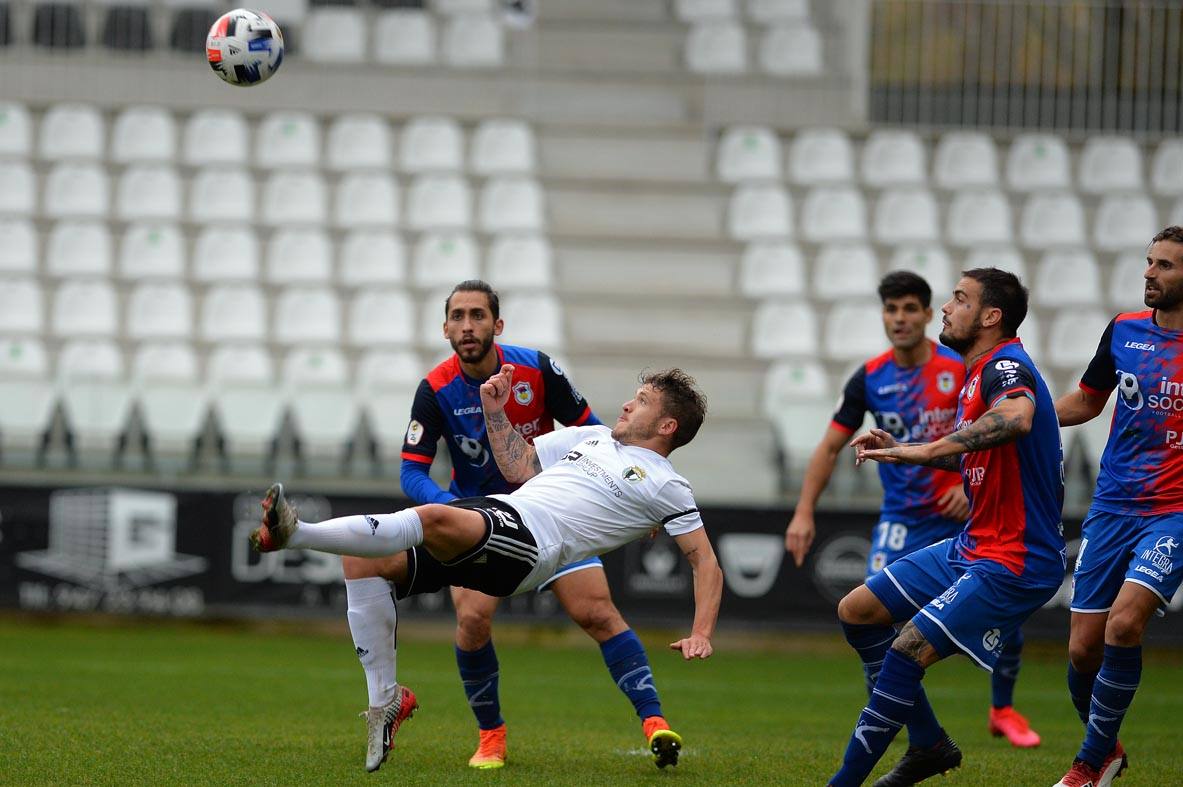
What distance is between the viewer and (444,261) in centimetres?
1680

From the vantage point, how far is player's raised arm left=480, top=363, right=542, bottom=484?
6734mm

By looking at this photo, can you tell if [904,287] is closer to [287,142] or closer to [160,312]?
[160,312]

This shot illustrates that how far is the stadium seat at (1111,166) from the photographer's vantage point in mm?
18828

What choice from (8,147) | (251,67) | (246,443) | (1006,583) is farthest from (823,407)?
(8,147)

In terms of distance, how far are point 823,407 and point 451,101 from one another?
7.44 metres

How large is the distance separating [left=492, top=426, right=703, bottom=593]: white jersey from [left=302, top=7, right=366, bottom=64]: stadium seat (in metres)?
13.9

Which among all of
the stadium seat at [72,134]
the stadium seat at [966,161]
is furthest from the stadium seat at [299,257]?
the stadium seat at [966,161]

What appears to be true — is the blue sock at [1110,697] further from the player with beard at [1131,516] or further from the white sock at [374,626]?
the white sock at [374,626]

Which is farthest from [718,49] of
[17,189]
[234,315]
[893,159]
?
[17,189]

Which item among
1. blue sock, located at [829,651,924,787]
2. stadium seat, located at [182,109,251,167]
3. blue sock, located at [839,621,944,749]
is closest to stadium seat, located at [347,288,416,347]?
stadium seat, located at [182,109,251,167]

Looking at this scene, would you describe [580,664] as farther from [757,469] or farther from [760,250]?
[760,250]

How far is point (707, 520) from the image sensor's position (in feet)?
43.9

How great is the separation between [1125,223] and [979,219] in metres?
1.82

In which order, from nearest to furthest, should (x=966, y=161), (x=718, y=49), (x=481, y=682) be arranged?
(x=481, y=682), (x=966, y=161), (x=718, y=49)
